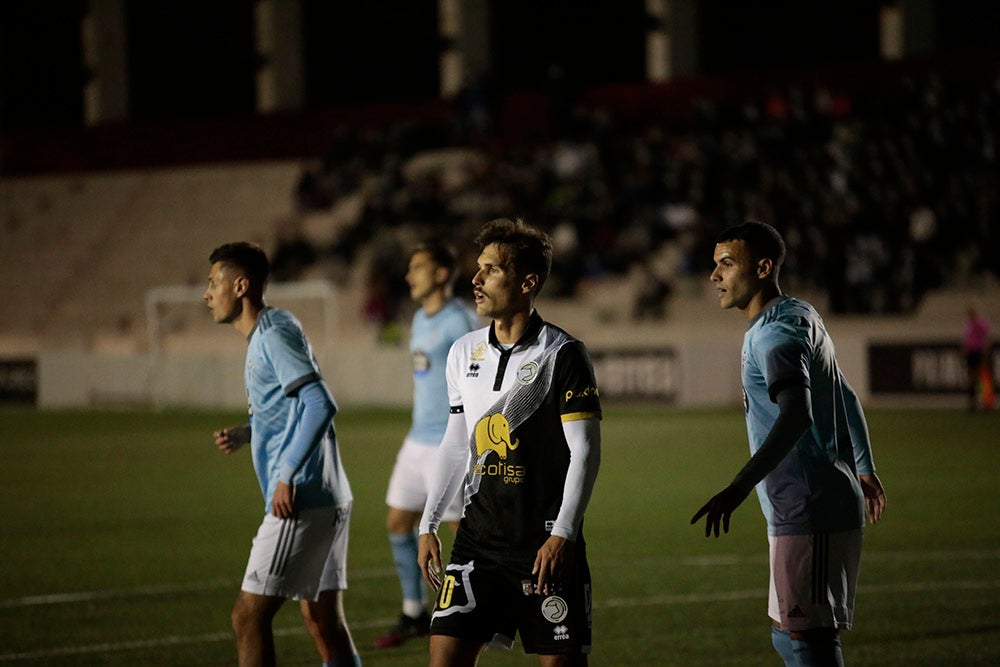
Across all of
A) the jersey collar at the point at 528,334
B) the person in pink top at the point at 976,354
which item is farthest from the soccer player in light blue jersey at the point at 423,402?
the person in pink top at the point at 976,354

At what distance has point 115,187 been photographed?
3881 cm

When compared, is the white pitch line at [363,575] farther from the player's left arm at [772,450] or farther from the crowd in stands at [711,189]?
the crowd in stands at [711,189]

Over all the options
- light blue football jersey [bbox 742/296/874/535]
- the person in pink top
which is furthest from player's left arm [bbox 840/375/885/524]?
the person in pink top

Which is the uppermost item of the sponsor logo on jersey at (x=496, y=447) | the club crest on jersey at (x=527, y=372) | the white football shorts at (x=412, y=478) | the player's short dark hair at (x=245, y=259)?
the player's short dark hair at (x=245, y=259)

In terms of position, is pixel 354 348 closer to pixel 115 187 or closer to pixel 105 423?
pixel 105 423

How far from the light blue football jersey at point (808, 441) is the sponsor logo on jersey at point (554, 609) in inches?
30.3

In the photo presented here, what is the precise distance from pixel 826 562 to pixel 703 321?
24345 millimetres

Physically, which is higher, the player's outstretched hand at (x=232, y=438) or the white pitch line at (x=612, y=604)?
the player's outstretched hand at (x=232, y=438)

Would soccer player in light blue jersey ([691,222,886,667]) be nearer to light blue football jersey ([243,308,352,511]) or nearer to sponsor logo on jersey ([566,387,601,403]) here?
sponsor logo on jersey ([566,387,601,403])

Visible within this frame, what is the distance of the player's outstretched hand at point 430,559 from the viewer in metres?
4.97

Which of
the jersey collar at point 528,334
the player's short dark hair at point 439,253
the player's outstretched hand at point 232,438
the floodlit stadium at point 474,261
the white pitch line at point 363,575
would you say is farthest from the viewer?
the floodlit stadium at point 474,261

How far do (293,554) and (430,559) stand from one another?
3.37ft

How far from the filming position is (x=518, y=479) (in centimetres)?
482

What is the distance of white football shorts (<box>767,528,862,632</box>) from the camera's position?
4.97 meters
